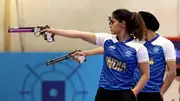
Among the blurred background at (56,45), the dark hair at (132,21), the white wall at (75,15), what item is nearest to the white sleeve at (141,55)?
the dark hair at (132,21)

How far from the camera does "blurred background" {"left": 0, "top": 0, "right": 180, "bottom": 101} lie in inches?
141

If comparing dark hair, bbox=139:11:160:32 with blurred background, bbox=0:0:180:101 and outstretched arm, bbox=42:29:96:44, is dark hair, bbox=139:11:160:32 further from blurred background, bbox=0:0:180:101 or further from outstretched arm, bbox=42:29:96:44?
blurred background, bbox=0:0:180:101

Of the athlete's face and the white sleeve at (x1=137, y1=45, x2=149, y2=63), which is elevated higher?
the athlete's face

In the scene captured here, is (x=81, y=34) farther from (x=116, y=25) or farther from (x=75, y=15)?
(x=75, y=15)

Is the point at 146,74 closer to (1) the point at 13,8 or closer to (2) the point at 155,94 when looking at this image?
(2) the point at 155,94

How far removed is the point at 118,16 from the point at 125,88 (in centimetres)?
40

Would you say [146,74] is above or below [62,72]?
above

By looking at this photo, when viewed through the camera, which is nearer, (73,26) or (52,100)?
(52,100)

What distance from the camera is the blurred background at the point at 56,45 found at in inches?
141

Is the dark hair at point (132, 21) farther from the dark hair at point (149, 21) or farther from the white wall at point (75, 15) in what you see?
the white wall at point (75, 15)

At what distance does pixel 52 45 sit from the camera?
397cm

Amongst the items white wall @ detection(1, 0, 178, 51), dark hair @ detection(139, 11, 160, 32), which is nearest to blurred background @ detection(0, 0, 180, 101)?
white wall @ detection(1, 0, 178, 51)

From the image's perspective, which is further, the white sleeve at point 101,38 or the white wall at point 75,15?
the white wall at point 75,15

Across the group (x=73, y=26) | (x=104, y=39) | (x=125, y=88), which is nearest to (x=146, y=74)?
(x=125, y=88)
